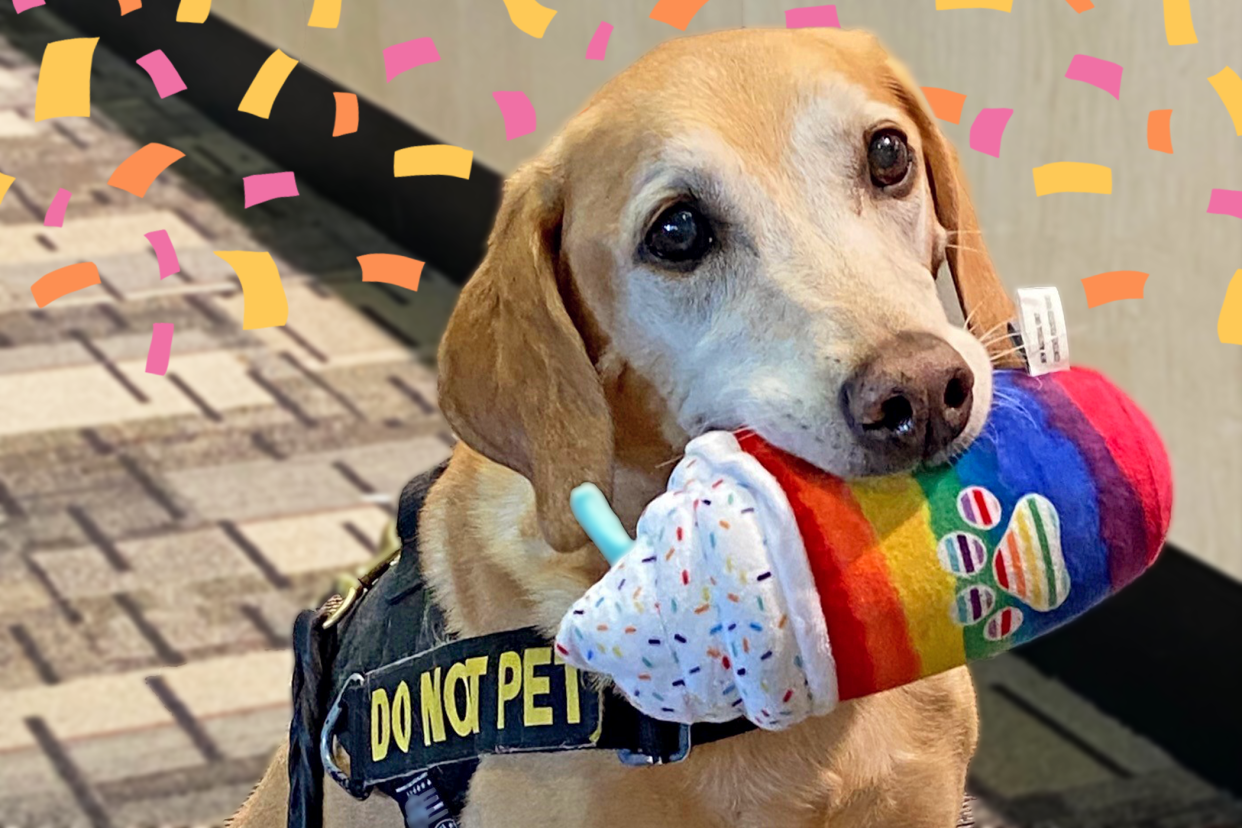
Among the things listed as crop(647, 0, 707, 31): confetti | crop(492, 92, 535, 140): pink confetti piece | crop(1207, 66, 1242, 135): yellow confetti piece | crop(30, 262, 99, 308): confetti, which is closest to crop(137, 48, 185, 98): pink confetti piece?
crop(30, 262, 99, 308): confetti

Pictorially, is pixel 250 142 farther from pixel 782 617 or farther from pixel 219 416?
pixel 782 617

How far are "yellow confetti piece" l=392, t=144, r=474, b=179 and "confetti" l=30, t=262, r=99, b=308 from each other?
81 cm

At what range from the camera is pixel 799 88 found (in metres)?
1.22

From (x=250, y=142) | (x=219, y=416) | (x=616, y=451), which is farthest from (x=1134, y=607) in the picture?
(x=250, y=142)

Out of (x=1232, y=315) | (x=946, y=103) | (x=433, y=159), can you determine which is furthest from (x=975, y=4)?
(x=433, y=159)

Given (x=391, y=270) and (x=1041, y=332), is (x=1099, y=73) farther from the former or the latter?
(x=391, y=270)

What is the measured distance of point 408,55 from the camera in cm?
397

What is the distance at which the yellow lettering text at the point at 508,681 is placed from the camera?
3.95ft

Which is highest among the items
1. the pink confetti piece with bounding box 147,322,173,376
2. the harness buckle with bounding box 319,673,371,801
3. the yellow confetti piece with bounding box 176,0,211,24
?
the harness buckle with bounding box 319,673,371,801

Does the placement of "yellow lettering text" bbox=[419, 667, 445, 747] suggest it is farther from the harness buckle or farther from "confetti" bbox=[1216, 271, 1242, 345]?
"confetti" bbox=[1216, 271, 1242, 345]

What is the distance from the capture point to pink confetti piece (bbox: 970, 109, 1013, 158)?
2354 millimetres

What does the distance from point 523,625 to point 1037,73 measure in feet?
4.55

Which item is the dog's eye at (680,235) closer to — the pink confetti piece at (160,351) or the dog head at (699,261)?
the dog head at (699,261)

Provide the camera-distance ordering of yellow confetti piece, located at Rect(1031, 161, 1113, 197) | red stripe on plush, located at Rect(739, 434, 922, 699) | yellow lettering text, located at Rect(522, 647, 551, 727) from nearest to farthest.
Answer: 1. red stripe on plush, located at Rect(739, 434, 922, 699)
2. yellow lettering text, located at Rect(522, 647, 551, 727)
3. yellow confetti piece, located at Rect(1031, 161, 1113, 197)
